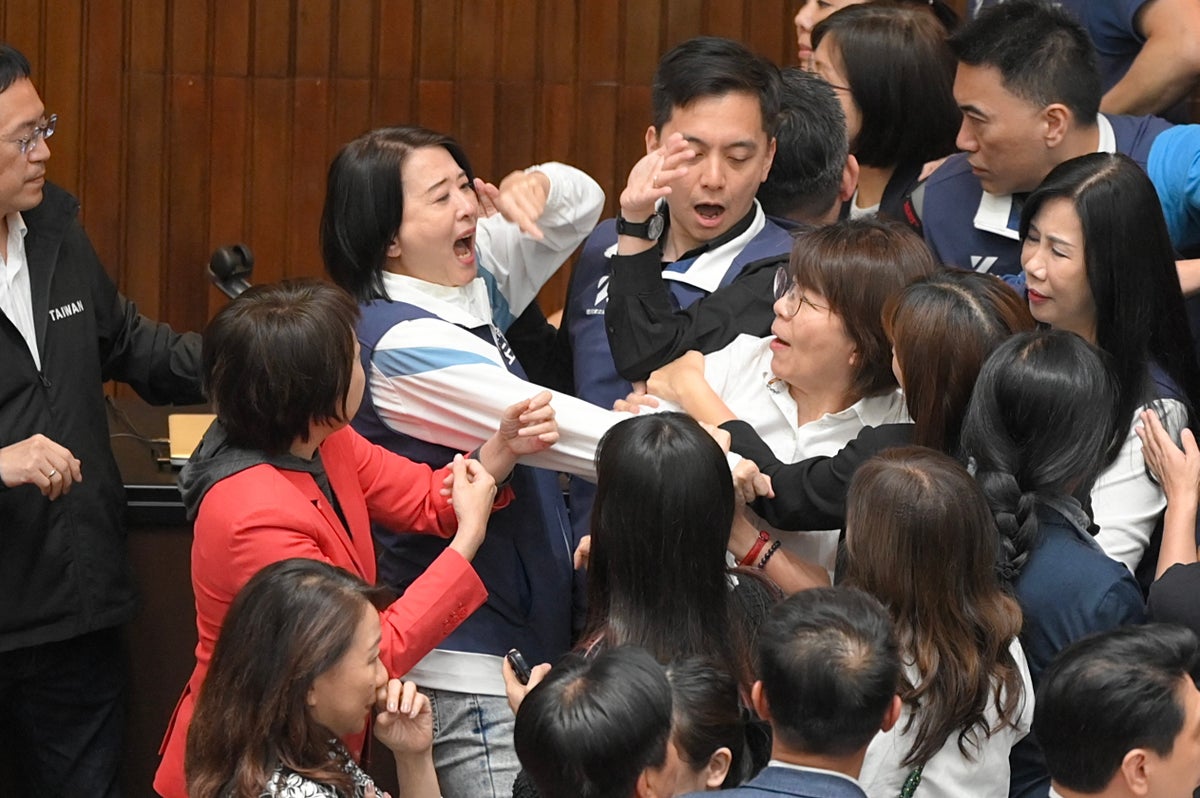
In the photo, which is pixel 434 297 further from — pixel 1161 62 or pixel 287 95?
pixel 287 95

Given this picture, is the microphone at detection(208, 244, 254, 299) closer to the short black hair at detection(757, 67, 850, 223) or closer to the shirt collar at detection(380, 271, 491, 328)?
the shirt collar at detection(380, 271, 491, 328)

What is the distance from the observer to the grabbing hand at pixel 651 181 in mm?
2705

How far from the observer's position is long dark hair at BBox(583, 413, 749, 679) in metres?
2.18

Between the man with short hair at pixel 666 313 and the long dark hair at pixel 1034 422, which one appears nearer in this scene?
the long dark hair at pixel 1034 422

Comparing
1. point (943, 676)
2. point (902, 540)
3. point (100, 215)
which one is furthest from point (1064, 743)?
point (100, 215)

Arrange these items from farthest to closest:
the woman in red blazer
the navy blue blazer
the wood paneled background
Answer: the wood paneled background → the woman in red blazer → the navy blue blazer

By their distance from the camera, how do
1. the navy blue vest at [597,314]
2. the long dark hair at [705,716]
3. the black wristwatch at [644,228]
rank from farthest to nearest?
the navy blue vest at [597,314], the black wristwatch at [644,228], the long dark hair at [705,716]

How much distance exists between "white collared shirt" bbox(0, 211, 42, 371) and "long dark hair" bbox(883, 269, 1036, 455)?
1555 millimetres

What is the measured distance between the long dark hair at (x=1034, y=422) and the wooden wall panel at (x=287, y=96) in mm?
2669

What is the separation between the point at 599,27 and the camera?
480cm

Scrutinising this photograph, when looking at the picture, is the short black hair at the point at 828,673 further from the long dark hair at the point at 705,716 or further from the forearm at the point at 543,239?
the forearm at the point at 543,239

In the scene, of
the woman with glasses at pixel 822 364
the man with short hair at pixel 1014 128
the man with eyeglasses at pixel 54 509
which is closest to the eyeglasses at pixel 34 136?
the man with eyeglasses at pixel 54 509

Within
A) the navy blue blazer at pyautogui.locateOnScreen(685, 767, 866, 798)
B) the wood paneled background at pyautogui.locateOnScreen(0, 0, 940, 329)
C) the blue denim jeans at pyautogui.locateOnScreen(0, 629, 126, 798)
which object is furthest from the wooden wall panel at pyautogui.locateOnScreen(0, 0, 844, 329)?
the navy blue blazer at pyautogui.locateOnScreen(685, 767, 866, 798)

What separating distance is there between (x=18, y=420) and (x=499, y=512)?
37.1 inches
